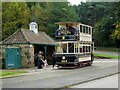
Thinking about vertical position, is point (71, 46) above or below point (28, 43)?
below

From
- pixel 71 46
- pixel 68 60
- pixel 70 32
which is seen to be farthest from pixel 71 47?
pixel 70 32

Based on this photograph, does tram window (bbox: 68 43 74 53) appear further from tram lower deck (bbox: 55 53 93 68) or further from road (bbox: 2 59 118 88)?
road (bbox: 2 59 118 88)

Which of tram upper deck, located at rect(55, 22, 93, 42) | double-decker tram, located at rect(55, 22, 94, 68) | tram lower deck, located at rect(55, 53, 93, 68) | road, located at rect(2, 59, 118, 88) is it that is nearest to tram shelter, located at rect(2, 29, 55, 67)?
double-decker tram, located at rect(55, 22, 94, 68)

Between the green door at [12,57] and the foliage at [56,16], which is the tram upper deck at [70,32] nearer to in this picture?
the green door at [12,57]

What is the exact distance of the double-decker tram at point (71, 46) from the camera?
122ft

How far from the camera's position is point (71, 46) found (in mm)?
37812

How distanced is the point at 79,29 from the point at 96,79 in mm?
15660

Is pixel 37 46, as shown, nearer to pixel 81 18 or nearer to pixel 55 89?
pixel 55 89

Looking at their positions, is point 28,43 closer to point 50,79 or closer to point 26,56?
point 26,56

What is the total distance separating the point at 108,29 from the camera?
9469cm

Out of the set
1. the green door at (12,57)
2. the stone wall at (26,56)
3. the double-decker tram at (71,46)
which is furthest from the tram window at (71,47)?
the green door at (12,57)

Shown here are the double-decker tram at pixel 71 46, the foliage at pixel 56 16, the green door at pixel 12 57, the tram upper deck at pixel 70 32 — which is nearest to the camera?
the double-decker tram at pixel 71 46

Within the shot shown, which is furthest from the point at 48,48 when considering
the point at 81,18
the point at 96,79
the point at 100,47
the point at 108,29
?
the point at 81,18

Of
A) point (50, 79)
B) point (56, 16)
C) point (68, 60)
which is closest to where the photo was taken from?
point (50, 79)
